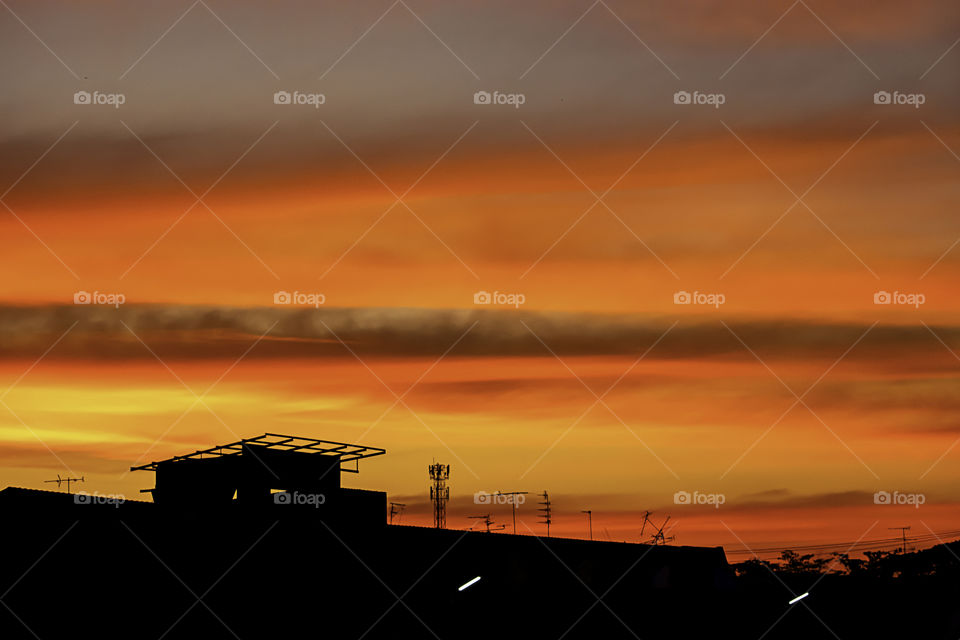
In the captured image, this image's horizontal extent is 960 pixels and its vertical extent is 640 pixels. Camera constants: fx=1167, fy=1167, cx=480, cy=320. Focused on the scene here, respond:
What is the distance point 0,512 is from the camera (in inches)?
1457

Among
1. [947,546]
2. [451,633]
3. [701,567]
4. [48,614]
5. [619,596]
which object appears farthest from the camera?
[947,546]

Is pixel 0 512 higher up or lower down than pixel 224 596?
higher up

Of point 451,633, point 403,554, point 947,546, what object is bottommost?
point 451,633

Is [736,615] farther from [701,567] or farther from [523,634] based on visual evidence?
[523,634]

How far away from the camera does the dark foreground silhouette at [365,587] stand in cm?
3669

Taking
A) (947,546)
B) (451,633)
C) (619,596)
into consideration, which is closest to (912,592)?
(619,596)

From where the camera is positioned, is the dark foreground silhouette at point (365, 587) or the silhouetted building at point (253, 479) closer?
the dark foreground silhouette at point (365, 587)

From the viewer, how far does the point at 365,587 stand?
41.0 metres

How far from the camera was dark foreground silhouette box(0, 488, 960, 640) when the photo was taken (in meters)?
36.7

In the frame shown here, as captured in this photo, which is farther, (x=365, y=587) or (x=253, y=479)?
(x=253, y=479)

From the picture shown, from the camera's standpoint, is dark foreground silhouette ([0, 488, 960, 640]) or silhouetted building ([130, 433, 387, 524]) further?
silhouetted building ([130, 433, 387, 524])

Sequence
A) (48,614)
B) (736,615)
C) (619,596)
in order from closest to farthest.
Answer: (48,614) → (619,596) → (736,615)

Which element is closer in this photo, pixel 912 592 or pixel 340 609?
pixel 340 609

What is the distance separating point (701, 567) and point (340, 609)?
21445 mm
